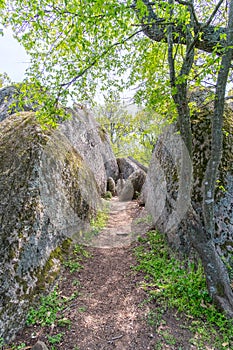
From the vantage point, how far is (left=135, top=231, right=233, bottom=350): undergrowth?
3162mm

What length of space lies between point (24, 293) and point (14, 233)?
93 cm

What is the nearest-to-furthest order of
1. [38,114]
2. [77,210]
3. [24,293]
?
[24,293]
[38,114]
[77,210]

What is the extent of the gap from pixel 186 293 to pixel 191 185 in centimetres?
187

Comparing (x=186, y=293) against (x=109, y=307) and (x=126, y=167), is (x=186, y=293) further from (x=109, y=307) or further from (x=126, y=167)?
(x=126, y=167)

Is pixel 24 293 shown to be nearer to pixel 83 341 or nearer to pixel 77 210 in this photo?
pixel 83 341

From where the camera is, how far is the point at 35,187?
14.5 ft

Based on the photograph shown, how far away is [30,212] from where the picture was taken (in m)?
4.08

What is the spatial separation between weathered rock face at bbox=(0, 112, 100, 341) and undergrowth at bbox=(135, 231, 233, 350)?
1771mm

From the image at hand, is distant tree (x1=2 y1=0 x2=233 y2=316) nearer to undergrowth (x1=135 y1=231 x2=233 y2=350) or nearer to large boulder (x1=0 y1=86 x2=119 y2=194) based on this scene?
undergrowth (x1=135 y1=231 x2=233 y2=350)

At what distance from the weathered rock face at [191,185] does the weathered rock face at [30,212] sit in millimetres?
2305

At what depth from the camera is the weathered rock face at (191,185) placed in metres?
4.36

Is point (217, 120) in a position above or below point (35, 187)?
above

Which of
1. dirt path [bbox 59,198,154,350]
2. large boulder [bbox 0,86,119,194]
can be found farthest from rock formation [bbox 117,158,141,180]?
dirt path [bbox 59,198,154,350]

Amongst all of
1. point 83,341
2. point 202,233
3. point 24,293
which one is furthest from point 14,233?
point 202,233
